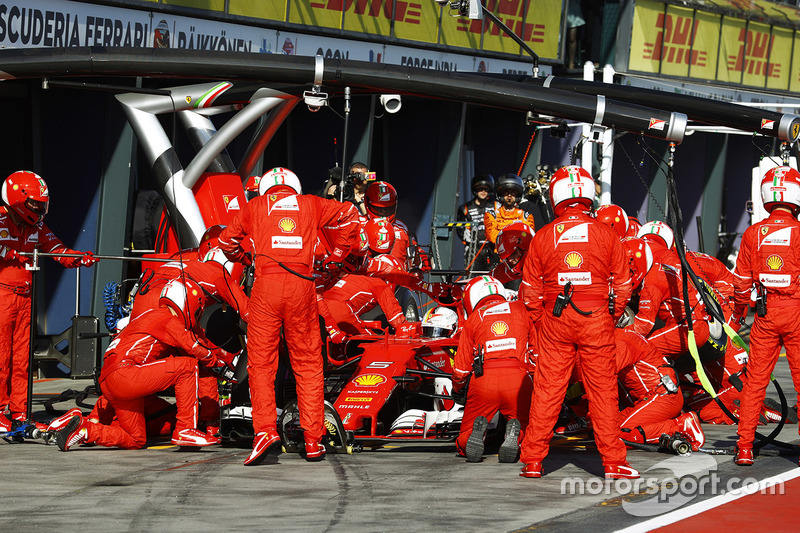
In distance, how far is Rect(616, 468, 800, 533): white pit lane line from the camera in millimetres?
6664

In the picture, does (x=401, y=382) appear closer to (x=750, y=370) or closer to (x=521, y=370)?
(x=521, y=370)

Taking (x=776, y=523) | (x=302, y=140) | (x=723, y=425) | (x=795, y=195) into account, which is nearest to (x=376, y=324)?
(x=723, y=425)

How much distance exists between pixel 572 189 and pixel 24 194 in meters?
4.59

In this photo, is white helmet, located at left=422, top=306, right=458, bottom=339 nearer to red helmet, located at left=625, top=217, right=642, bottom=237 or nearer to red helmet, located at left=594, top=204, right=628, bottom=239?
red helmet, located at left=594, top=204, right=628, bottom=239

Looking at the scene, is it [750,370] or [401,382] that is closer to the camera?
[750,370]

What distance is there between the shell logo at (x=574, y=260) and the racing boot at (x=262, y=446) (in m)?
2.40

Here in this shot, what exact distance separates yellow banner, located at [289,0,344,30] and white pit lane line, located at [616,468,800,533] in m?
9.90

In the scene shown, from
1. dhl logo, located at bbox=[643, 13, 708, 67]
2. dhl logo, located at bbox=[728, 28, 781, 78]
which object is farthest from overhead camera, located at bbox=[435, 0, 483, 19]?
dhl logo, located at bbox=[728, 28, 781, 78]

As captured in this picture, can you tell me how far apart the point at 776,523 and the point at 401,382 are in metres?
3.55

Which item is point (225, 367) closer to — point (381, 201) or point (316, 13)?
point (381, 201)

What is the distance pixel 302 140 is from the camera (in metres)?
18.3

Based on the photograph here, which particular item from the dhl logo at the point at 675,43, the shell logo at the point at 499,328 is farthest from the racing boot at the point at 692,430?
the dhl logo at the point at 675,43

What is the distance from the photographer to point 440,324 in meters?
10.6

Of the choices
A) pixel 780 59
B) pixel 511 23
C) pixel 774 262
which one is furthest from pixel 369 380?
pixel 780 59
